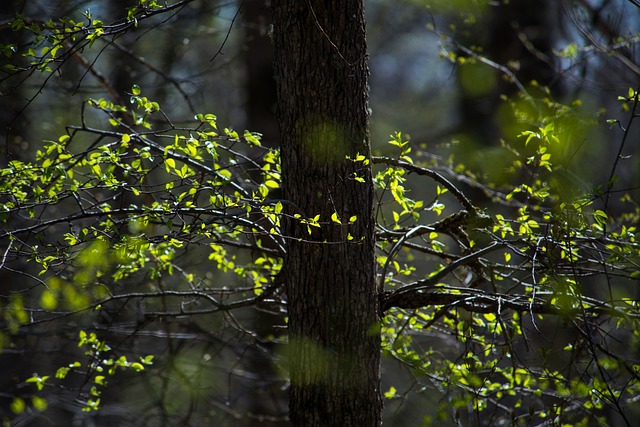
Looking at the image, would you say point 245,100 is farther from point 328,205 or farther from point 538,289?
point 538,289

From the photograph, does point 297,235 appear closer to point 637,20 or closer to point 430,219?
point 637,20

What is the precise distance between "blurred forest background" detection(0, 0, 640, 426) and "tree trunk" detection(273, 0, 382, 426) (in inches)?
34.8

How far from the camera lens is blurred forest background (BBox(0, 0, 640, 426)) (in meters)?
5.04

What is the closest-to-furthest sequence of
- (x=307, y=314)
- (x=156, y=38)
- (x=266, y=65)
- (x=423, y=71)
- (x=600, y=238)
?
1. (x=600, y=238)
2. (x=307, y=314)
3. (x=266, y=65)
4. (x=156, y=38)
5. (x=423, y=71)

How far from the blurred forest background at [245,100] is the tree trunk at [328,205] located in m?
0.88

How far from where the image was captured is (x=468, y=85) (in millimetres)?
9430

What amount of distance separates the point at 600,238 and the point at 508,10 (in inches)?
267

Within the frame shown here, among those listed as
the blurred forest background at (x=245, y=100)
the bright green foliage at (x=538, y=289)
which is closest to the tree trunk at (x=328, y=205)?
the bright green foliage at (x=538, y=289)

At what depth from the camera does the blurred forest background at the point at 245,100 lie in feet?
16.5

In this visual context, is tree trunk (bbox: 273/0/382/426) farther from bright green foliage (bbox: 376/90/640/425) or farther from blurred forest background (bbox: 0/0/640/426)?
blurred forest background (bbox: 0/0/640/426)

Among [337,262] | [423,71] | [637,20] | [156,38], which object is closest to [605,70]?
[637,20]

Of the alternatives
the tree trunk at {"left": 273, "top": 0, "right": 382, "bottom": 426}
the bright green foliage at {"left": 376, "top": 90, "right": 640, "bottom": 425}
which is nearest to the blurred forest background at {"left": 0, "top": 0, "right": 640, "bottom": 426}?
the bright green foliage at {"left": 376, "top": 90, "right": 640, "bottom": 425}

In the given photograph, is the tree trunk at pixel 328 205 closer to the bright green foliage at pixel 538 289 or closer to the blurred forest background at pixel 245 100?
the bright green foliage at pixel 538 289

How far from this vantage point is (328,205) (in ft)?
10.2
